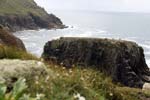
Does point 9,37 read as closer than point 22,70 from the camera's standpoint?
No

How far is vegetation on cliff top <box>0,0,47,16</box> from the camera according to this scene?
558 feet

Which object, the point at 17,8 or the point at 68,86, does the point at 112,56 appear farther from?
the point at 17,8

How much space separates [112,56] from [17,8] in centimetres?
13803

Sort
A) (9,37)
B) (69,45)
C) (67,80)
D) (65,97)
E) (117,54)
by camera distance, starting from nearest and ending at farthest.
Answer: (65,97) < (67,80) < (9,37) < (117,54) < (69,45)

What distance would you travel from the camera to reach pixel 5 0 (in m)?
187

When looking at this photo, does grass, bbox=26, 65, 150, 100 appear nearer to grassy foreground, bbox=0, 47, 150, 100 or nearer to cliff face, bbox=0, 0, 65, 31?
grassy foreground, bbox=0, 47, 150, 100

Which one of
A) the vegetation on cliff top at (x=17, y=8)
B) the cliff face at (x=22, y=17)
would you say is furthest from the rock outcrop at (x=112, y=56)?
the vegetation on cliff top at (x=17, y=8)

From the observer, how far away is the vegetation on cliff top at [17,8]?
A: 17011cm

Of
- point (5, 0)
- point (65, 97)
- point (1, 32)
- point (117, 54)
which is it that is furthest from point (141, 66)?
point (5, 0)

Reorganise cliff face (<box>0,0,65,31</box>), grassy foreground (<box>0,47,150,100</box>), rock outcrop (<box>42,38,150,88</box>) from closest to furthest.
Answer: grassy foreground (<box>0,47,150,100</box>)
rock outcrop (<box>42,38,150,88</box>)
cliff face (<box>0,0,65,31</box>)

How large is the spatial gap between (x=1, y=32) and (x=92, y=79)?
11645mm

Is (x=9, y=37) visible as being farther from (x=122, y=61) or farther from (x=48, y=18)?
(x=48, y=18)

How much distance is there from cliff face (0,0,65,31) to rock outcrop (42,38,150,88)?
93.7 m

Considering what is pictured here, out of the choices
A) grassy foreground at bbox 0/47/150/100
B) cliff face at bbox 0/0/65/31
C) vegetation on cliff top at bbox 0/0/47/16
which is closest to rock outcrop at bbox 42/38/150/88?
grassy foreground at bbox 0/47/150/100
